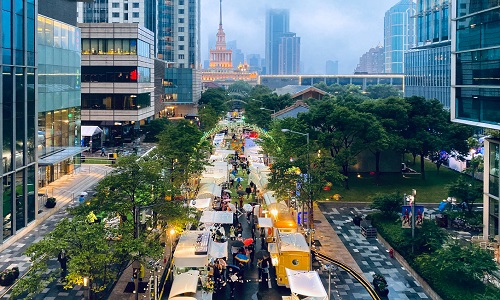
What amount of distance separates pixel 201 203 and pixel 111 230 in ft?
59.5

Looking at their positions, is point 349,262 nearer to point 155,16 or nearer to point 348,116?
point 348,116

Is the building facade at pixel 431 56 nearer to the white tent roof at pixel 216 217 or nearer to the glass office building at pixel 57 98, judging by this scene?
the glass office building at pixel 57 98

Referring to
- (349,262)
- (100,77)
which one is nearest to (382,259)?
(349,262)

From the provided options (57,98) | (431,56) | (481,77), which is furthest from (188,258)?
(431,56)

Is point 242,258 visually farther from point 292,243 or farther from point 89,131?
point 89,131

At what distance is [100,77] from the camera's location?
8531 cm

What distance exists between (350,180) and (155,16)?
112 metres

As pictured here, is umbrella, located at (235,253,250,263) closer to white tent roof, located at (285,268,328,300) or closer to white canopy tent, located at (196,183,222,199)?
white tent roof, located at (285,268,328,300)

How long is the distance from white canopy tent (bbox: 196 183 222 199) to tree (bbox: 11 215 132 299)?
69.5ft

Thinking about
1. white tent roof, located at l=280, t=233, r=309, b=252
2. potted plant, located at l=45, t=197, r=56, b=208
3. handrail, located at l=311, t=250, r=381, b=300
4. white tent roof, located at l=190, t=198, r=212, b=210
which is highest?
white tent roof, located at l=190, t=198, r=212, b=210

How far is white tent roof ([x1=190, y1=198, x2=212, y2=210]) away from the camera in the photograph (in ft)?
133

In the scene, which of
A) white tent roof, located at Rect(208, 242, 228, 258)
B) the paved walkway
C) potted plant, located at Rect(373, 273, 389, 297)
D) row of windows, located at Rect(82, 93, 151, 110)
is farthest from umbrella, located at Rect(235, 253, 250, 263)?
row of windows, located at Rect(82, 93, 151, 110)

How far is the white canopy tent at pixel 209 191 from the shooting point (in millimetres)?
43719

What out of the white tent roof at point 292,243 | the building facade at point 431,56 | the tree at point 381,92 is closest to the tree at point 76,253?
the white tent roof at point 292,243
